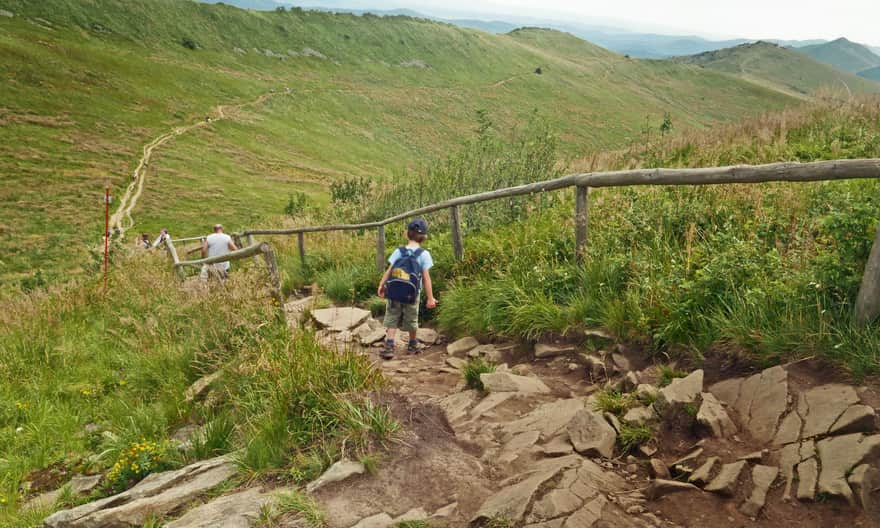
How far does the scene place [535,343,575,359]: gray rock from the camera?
513cm

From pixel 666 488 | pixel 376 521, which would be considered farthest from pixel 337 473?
pixel 666 488

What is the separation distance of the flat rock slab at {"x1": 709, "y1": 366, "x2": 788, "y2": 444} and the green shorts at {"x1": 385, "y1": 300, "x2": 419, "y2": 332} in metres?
3.43

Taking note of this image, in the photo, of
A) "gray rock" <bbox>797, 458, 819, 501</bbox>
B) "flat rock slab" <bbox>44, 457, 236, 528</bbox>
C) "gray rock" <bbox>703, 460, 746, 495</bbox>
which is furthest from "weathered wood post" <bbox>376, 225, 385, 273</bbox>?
"gray rock" <bbox>797, 458, 819, 501</bbox>

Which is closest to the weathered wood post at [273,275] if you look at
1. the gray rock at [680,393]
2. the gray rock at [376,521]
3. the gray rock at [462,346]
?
the gray rock at [462,346]

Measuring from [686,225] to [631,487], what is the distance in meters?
3.17

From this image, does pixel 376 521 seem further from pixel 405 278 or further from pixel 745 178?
pixel 745 178

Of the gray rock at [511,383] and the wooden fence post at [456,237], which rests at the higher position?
the wooden fence post at [456,237]

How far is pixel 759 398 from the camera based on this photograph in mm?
→ 3568

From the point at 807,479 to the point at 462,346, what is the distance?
3.61 meters

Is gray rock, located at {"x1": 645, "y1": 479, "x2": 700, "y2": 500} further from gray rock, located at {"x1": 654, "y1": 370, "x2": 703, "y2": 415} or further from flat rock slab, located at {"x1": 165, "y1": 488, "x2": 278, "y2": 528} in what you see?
flat rock slab, located at {"x1": 165, "y1": 488, "x2": 278, "y2": 528}

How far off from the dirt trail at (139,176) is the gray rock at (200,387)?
2577 cm

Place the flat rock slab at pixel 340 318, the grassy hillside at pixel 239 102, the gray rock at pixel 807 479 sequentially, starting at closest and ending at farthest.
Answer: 1. the gray rock at pixel 807 479
2. the flat rock slab at pixel 340 318
3. the grassy hillside at pixel 239 102

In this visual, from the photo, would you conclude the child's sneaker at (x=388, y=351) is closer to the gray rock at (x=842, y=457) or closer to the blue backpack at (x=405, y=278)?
the blue backpack at (x=405, y=278)

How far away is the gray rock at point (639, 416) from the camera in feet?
12.0
